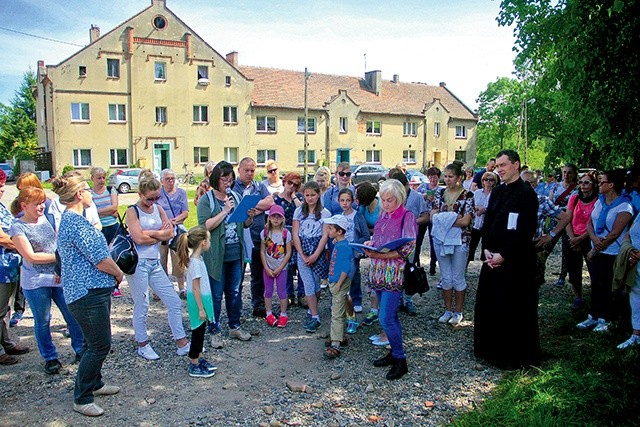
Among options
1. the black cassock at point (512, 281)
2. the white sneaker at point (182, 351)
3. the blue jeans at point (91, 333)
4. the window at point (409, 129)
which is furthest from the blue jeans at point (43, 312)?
the window at point (409, 129)

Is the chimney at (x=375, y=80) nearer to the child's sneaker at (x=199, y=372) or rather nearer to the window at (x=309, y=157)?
the window at (x=309, y=157)

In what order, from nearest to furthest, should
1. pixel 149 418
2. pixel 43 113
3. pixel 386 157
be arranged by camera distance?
1. pixel 149 418
2. pixel 43 113
3. pixel 386 157

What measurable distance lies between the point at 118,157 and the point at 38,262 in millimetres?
33007

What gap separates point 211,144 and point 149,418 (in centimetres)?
3486

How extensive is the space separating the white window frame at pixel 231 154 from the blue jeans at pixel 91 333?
34.7m

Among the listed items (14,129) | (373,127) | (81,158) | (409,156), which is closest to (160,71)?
(81,158)

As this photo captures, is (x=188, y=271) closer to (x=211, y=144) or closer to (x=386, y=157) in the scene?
(x=211, y=144)

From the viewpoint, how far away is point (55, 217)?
601 cm

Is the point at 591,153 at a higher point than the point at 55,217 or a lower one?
higher

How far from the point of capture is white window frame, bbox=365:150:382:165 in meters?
44.5

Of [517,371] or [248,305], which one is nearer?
[517,371]

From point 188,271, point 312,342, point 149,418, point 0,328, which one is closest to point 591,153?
point 312,342

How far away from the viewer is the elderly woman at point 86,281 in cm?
423

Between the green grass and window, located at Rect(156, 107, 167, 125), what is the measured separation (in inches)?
1356
